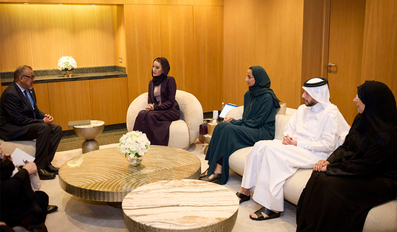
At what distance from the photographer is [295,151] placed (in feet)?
11.1

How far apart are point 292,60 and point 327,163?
327cm

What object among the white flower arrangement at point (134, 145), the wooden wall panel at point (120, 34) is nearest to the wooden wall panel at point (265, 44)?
the wooden wall panel at point (120, 34)

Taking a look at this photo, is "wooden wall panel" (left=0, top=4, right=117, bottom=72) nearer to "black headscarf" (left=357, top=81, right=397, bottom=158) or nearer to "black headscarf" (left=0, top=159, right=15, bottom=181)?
"black headscarf" (left=0, top=159, right=15, bottom=181)

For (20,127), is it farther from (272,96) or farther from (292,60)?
(292,60)

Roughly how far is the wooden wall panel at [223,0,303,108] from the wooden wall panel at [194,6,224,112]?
16 centimetres

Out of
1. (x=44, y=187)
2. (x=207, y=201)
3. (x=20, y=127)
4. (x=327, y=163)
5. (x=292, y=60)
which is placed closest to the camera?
(x=207, y=201)

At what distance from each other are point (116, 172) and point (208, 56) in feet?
15.6

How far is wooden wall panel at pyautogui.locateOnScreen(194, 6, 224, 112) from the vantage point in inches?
297

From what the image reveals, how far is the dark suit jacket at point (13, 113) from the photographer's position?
4445 millimetres

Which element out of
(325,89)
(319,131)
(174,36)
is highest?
(174,36)

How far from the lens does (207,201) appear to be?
265 cm

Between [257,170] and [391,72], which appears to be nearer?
[257,170]

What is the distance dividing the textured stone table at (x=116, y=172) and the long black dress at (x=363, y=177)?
123cm

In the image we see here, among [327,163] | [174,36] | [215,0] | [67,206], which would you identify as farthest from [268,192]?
[215,0]
